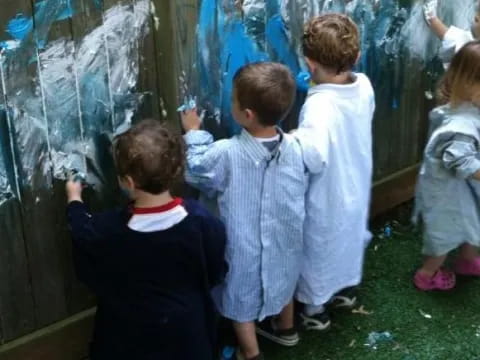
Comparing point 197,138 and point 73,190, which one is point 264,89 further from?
point 73,190

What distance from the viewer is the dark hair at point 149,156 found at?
2268 millimetres

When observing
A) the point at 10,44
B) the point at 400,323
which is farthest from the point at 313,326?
the point at 10,44

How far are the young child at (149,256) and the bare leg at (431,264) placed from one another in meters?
1.35

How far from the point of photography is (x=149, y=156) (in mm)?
2268

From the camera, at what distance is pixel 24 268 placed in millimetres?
2541

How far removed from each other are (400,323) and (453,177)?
676 millimetres

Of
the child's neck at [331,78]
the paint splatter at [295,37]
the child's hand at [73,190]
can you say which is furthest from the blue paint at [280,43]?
the child's hand at [73,190]

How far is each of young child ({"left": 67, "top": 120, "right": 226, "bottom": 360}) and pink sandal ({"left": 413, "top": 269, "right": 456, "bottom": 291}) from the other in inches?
53.7

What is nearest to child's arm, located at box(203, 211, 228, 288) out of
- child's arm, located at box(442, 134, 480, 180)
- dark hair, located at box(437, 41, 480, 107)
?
child's arm, located at box(442, 134, 480, 180)

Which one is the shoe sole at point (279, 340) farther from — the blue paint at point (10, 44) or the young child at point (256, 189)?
the blue paint at point (10, 44)

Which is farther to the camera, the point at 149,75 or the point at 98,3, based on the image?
the point at 149,75

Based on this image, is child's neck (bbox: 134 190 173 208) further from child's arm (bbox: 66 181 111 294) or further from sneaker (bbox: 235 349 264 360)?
sneaker (bbox: 235 349 264 360)

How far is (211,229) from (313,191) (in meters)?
0.56

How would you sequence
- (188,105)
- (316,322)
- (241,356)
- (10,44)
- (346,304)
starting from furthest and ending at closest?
(346,304) → (316,322) → (241,356) → (188,105) → (10,44)
